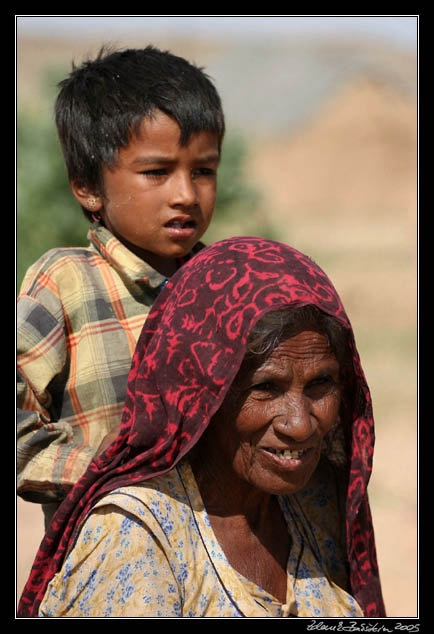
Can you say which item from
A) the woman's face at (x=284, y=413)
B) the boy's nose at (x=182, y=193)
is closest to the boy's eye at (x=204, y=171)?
the boy's nose at (x=182, y=193)

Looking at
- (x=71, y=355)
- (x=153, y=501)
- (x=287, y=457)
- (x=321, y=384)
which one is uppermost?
(x=71, y=355)

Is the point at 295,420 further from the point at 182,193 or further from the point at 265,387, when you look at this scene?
the point at 182,193

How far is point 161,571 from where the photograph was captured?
2408 mm

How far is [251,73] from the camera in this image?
4034 cm

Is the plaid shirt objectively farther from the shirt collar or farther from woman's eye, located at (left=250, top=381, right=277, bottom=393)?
woman's eye, located at (left=250, top=381, right=277, bottom=393)

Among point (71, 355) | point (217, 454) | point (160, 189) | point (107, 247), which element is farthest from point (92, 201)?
point (217, 454)

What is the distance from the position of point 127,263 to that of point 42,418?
0.72 m

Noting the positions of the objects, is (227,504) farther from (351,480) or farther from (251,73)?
(251,73)

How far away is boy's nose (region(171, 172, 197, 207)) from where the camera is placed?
3.56m

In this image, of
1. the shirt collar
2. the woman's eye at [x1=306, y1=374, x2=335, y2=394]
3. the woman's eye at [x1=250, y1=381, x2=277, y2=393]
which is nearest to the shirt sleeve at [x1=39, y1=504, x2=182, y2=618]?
the woman's eye at [x1=250, y1=381, x2=277, y2=393]

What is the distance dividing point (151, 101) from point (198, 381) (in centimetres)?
156

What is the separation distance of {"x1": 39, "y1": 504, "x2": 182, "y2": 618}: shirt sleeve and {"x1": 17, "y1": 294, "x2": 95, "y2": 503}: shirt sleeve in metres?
0.76

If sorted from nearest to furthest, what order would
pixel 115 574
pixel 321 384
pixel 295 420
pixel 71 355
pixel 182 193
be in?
pixel 115 574
pixel 295 420
pixel 321 384
pixel 71 355
pixel 182 193

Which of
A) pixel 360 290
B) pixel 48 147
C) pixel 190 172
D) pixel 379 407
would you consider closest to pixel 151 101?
pixel 190 172
